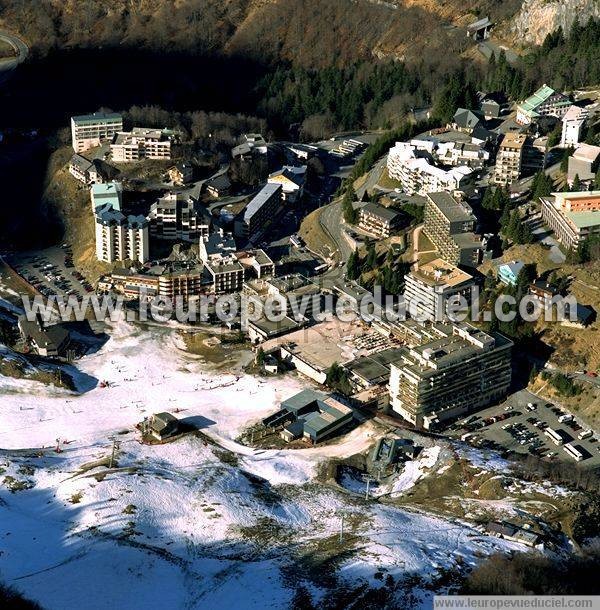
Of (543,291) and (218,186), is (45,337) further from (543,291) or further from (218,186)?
(543,291)

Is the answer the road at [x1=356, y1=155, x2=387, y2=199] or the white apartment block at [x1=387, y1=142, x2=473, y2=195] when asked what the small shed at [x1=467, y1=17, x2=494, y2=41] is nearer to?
the road at [x1=356, y1=155, x2=387, y2=199]

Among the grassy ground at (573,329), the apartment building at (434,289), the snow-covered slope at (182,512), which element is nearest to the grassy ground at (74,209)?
the snow-covered slope at (182,512)

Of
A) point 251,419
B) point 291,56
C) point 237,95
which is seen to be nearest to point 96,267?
point 251,419

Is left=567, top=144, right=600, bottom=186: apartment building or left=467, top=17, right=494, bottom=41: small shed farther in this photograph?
left=467, top=17, right=494, bottom=41: small shed

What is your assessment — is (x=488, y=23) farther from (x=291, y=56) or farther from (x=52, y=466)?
(x=52, y=466)

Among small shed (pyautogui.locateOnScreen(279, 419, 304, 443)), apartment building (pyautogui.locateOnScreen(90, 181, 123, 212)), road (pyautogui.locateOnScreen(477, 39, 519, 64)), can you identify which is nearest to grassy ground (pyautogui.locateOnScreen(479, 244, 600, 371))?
small shed (pyautogui.locateOnScreen(279, 419, 304, 443))
